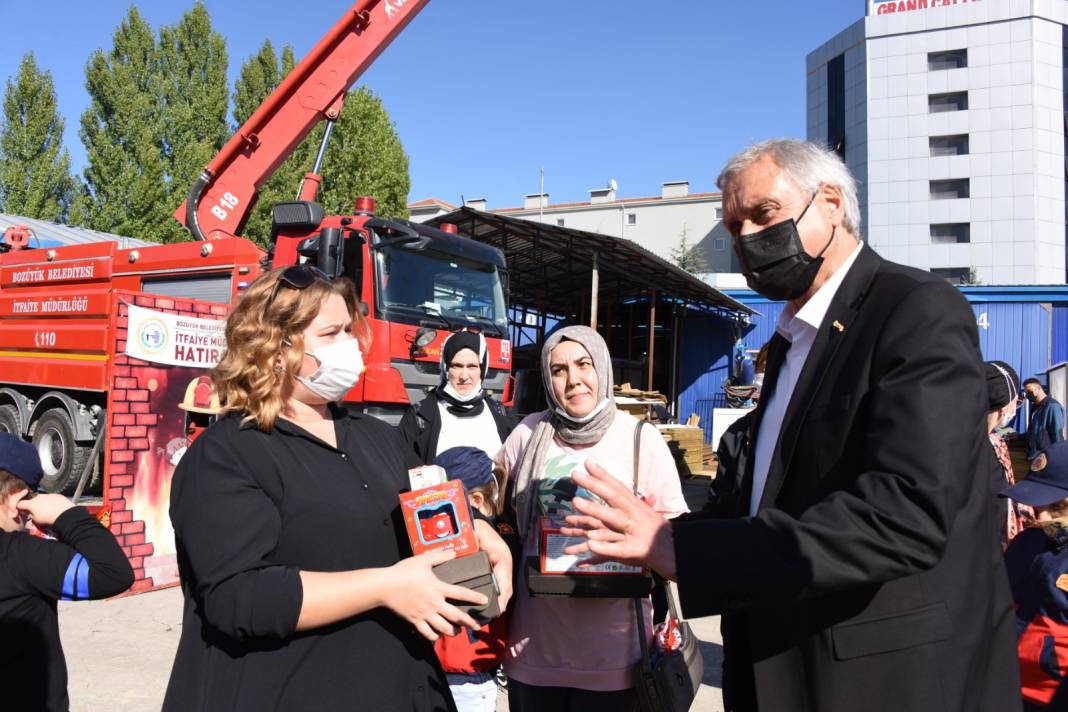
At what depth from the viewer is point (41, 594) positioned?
89.5 inches

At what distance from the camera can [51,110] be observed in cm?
3162

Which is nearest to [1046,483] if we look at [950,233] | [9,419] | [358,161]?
[9,419]

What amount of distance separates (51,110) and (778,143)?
37.7 metres

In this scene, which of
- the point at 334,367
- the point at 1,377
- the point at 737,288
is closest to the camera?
the point at 334,367

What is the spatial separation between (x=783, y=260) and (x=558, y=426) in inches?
60.3

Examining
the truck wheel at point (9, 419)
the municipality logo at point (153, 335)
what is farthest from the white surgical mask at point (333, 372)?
the truck wheel at point (9, 419)

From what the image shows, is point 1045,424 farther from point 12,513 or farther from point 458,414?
point 12,513

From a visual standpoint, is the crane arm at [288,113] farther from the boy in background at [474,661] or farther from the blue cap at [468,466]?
the boy in background at [474,661]

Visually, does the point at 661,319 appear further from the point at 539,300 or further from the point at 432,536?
the point at 432,536

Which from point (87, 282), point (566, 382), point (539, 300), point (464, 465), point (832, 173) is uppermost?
point (539, 300)

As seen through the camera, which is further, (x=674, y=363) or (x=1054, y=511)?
(x=674, y=363)

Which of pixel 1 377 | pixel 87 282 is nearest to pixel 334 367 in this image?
pixel 87 282

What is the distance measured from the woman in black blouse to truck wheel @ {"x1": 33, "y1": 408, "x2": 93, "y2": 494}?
7.43 metres

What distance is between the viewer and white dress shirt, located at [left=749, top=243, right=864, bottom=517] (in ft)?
5.74
